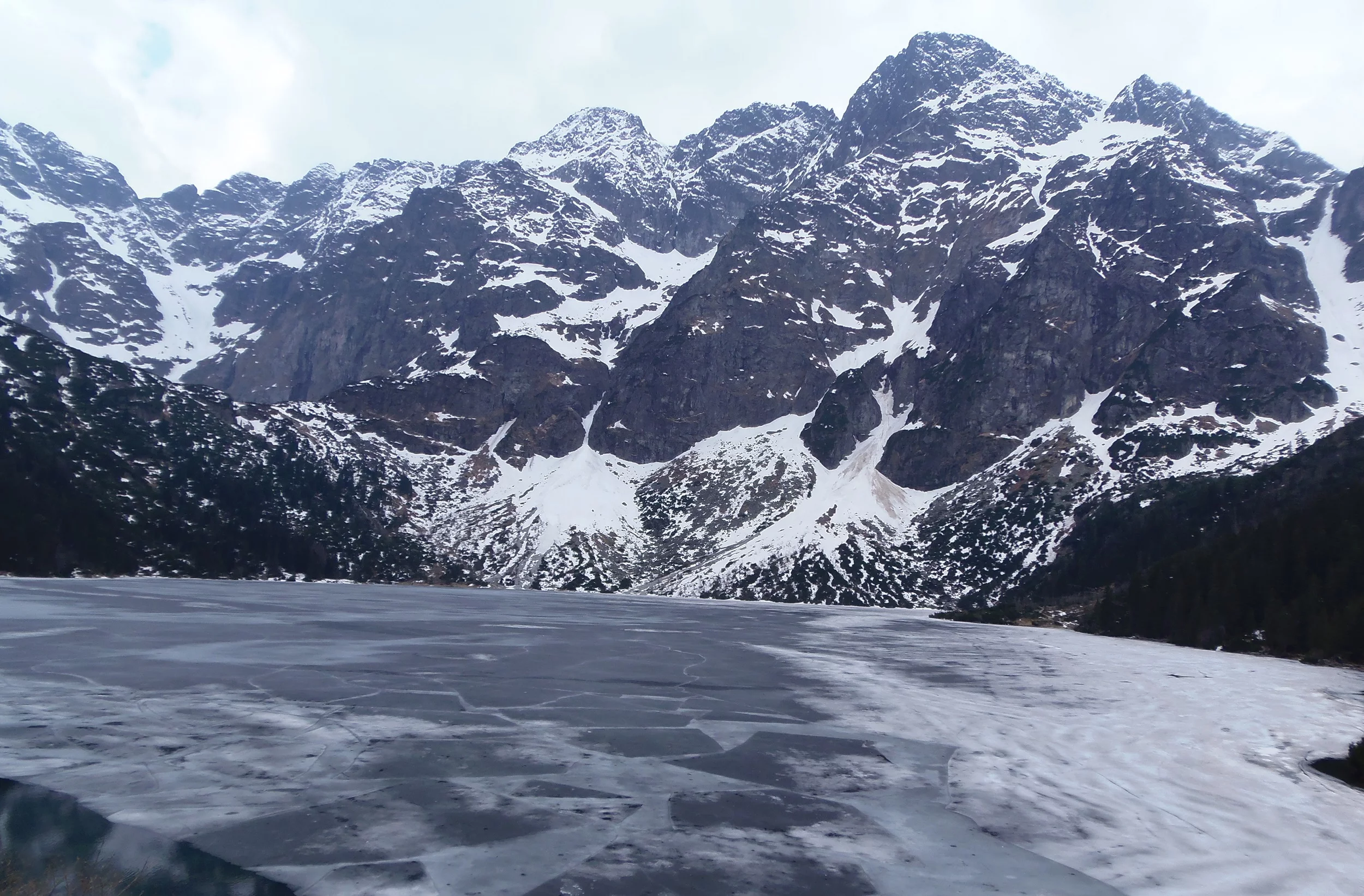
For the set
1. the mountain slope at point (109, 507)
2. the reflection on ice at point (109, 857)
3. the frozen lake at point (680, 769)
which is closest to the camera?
the reflection on ice at point (109, 857)

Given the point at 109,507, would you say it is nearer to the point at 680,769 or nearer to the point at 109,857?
the point at 680,769

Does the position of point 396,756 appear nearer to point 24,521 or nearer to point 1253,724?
point 1253,724

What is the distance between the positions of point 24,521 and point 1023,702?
505 ft

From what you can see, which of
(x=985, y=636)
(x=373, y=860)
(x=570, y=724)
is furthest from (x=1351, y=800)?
(x=985, y=636)

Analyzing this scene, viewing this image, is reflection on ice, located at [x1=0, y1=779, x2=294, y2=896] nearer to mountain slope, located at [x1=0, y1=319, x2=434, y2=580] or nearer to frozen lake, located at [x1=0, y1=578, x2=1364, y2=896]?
frozen lake, located at [x1=0, y1=578, x2=1364, y2=896]

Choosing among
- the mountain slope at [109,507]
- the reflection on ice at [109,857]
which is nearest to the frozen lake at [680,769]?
the reflection on ice at [109,857]

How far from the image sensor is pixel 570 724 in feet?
80.8

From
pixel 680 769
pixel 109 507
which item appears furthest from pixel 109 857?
pixel 109 507

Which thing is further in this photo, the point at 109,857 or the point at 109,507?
the point at 109,507

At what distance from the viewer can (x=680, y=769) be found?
19.8 m

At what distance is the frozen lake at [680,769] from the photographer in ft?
44.5

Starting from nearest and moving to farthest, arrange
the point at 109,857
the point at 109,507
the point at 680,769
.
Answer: the point at 109,857 < the point at 680,769 < the point at 109,507

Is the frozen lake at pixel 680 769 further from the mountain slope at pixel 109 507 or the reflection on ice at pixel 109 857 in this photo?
the mountain slope at pixel 109 507

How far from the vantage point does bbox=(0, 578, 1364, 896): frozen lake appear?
13.6m
